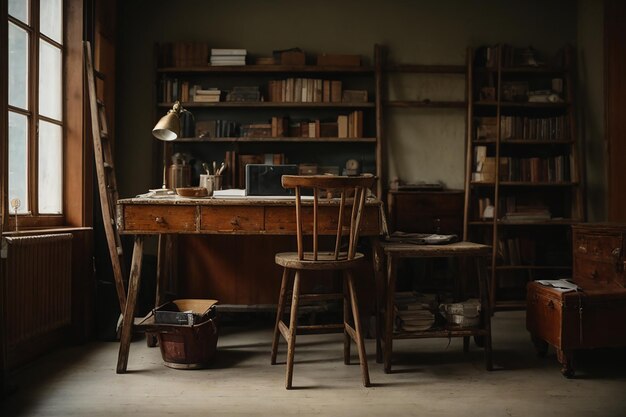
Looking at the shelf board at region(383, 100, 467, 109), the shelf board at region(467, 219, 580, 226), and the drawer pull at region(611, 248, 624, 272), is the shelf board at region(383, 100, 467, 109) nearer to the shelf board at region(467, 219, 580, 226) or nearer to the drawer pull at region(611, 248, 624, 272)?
the shelf board at region(467, 219, 580, 226)

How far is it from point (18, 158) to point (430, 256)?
2.48m

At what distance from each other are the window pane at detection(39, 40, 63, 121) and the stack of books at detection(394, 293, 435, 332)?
256 cm

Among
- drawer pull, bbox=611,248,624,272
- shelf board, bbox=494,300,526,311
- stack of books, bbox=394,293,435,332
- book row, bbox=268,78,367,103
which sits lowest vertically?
shelf board, bbox=494,300,526,311

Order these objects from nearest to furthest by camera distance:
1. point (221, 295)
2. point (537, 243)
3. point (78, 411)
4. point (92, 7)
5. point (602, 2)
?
point (78, 411), point (92, 7), point (221, 295), point (602, 2), point (537, 243)

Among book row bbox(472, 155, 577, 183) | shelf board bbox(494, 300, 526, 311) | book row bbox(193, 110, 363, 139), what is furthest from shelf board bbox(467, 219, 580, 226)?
book row bbox(193, 110, 363, 139)

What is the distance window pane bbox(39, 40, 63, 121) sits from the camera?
3527 millimetres

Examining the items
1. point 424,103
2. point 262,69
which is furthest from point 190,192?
point 424,103

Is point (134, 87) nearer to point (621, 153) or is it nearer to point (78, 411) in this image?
point (78, 411)

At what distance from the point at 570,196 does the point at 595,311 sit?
2331 mm

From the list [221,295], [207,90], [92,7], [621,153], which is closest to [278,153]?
[207,90]

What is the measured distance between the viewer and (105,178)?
371 cm

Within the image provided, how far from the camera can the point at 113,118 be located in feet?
14.8

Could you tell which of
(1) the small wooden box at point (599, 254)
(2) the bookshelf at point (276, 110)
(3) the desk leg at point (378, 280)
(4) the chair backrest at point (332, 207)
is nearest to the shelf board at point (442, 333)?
(3) the desk leg at point (378, 280)

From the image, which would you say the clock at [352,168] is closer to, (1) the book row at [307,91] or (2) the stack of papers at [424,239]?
(1) the book row at [307,91]
